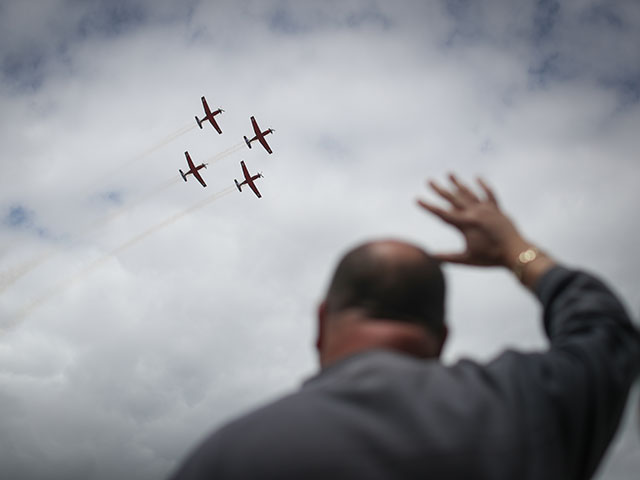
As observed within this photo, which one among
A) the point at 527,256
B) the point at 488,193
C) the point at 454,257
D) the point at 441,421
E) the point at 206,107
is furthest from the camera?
the point at 206,107

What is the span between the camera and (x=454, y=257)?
3.92 m

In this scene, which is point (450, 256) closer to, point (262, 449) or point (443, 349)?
point (443, 349)

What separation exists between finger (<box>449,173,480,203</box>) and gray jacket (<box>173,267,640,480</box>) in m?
1.51

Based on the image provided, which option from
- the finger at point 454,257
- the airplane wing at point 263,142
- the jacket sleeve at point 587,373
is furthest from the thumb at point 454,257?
the airplane wing at point 263,142

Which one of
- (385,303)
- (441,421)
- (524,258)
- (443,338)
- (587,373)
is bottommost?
(587,373)

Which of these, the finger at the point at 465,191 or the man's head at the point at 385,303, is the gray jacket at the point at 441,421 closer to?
the man's head at the point at 385,303

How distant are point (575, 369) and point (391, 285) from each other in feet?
3.65

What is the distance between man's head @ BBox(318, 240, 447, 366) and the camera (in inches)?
119

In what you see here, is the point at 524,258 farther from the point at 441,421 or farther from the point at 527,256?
the point at 441,421

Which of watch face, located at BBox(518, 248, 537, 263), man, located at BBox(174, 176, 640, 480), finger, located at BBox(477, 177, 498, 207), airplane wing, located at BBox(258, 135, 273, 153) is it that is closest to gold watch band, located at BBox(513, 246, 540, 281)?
watch face, located at BBox(518, 248, 537, 263)

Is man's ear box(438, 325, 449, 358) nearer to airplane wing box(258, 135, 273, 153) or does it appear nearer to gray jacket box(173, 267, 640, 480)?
gray jacket box(173, 267, 640, 480)

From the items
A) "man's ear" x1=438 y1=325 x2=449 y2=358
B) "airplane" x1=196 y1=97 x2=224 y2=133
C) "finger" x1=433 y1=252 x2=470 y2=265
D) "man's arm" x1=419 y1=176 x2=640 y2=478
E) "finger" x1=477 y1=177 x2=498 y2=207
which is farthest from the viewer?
"airplane" x1=196 y1=97 x2=224 y2=133

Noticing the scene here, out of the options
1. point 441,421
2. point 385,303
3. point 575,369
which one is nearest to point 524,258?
point 575,369

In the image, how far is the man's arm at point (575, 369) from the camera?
257 cm
